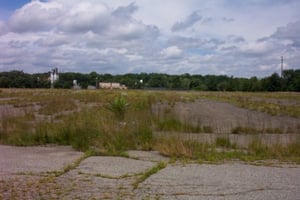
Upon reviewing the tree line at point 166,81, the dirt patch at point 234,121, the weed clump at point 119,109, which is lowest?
the dirt patch at point 234,121

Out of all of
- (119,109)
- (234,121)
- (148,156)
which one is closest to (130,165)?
(148,156)

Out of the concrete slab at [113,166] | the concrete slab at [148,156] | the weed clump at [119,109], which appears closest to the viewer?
the concrete slab at [113,166]

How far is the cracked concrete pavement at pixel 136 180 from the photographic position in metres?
6.51

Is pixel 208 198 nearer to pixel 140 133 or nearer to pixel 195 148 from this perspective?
pixel 195 148

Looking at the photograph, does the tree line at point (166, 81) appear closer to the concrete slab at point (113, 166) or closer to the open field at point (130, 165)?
the open field at point (130, 165)

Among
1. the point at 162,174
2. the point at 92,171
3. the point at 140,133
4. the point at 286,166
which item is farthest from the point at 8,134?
the point at 286,166

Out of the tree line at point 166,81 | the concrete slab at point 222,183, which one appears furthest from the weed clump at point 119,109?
the tree line at point 166,81

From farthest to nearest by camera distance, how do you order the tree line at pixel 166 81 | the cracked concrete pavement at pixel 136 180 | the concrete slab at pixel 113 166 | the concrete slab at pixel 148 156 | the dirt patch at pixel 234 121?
1. the tree line at pixel 166 81
2. the dirt patch at pixel 234 121
3. the concrete slab at pixel 148 156
4. the concrete slab at pixel 113 166
5. the cracked concrete pavement at pixel 136 180

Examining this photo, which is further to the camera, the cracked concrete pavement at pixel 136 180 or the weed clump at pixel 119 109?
the weed clump at pixel 119 109

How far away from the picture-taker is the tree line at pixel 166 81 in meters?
141

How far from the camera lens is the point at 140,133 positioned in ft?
40.7

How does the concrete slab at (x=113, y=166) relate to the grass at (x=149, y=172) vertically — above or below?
below

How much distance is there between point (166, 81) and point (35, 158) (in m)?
177

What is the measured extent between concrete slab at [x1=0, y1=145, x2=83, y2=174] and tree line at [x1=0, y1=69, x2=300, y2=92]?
129 metres
